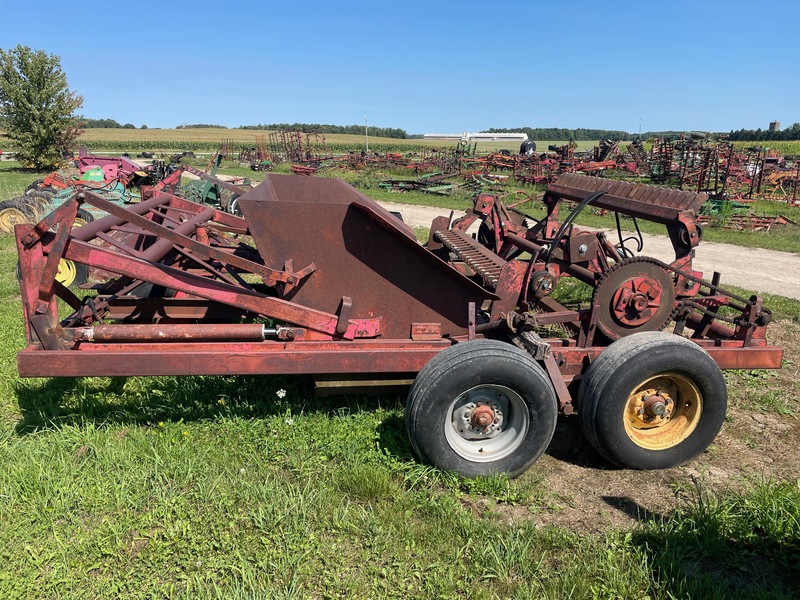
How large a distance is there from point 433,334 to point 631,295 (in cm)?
142

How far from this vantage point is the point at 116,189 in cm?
1214

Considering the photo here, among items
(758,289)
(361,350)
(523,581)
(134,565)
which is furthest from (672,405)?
(758,289)

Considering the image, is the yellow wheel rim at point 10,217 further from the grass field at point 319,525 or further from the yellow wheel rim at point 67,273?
the grass field at point 319,525

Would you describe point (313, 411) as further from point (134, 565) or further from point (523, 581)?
point (523, 581)

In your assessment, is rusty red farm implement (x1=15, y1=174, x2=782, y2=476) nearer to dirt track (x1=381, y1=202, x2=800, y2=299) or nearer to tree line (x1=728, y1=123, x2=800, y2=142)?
dirt track (x1=381, y1=202, x2=800, y2=299)

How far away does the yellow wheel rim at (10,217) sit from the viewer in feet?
38.8

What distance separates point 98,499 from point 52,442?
0.82 metres

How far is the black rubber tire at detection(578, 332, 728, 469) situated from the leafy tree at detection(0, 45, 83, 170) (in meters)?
42.1

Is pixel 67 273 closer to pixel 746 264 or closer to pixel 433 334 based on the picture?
pixel 433 334

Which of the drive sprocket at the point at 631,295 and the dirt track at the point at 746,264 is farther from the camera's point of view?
the dirt track at the point at 746,264

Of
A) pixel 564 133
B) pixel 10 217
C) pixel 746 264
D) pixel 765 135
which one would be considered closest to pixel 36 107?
pixel 10 217

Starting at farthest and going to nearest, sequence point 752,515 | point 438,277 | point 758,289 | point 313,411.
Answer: point 758,289 < point 313,411 < point 438,277 < point 752,515

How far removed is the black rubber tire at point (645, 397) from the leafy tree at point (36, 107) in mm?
42107

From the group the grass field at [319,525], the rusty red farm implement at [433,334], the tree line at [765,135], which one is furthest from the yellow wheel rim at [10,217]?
the tree line at [765,135]
